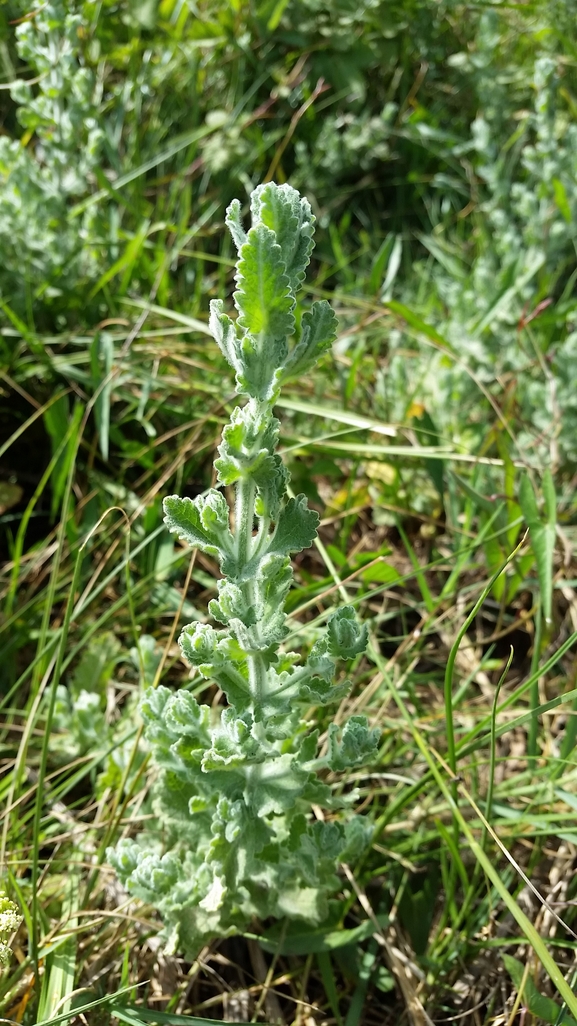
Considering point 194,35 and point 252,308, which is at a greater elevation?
point 194,35

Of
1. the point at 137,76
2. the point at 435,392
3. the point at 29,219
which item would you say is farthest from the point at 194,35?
the point at 435,392

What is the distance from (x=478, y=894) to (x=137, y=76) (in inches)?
133

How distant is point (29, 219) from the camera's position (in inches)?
116

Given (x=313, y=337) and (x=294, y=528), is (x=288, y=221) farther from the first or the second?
(x=294, y=528)

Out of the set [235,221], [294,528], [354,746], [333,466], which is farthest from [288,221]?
[333,466]

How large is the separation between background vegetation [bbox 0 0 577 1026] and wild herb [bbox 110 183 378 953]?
186 millimetres

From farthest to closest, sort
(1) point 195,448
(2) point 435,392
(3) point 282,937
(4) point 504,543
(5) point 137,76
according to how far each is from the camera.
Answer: (5) point 137,76
(2) point 435,392
(1) point 195,448
(4) point 504,543
(3) point 282,937

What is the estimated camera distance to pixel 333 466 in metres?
2.71

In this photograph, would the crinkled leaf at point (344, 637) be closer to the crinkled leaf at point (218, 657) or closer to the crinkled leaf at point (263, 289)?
the crinkled leaf at point (218, 657)

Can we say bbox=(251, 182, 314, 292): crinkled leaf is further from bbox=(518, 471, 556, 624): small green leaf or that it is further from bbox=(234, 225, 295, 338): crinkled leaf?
bbox=(518, 471, 556, 624): small green leaf

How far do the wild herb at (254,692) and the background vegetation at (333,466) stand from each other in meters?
0.19

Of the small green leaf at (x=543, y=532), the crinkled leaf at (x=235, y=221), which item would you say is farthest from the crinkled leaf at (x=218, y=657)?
the small green leaf at (x=543, y=532)

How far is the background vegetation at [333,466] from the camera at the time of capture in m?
1.88

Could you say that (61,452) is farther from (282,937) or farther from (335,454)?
(282,937)
